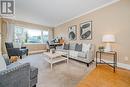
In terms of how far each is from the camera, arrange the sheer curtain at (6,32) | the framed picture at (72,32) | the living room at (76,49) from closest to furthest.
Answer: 1. the living room at (76,49)
2. the sheer curtain at (6,32)
3. the framed picture at (72,32)

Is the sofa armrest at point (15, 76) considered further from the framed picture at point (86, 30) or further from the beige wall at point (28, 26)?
the beige wall at point (28, 26)

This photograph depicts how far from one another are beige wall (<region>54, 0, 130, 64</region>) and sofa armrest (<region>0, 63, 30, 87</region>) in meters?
3.42

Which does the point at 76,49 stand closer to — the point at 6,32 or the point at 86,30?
the point at 86,30

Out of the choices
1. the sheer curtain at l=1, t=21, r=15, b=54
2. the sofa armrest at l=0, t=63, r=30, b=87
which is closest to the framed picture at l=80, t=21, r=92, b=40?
the sofa armrest at l=0, t=63, r=30, b=87

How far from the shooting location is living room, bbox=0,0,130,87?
82.5 inches

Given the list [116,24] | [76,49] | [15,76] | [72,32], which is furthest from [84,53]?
[15,76]

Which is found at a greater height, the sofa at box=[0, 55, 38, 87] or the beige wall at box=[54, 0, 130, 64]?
the beige wall at box=[54, 0, 130, 64]

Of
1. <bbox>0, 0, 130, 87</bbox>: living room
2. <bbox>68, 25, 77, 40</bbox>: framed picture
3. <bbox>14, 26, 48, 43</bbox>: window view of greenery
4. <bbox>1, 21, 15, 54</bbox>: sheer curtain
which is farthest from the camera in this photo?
<bbox>14, 26, 48, 43</bbox>: window view of greenery

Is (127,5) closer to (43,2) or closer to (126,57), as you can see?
(126,57)

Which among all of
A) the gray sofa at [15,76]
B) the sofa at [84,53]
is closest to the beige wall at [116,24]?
the sofa at [84,53]

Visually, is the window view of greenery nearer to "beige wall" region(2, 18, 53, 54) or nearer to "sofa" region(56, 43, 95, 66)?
"beige wall" region(2, 18, 53, 54)

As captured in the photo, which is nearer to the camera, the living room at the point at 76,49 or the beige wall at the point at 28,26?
the living room at the point at 76,49

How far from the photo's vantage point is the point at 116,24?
11.8 feet

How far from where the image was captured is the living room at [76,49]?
2.10 m
